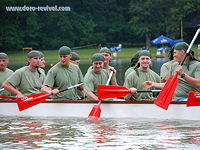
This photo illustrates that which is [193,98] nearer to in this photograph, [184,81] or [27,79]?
[184,81]

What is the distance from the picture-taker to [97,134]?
12172mm

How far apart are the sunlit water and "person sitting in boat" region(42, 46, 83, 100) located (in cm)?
68

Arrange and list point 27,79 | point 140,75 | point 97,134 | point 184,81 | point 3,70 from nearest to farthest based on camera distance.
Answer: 1. point 97,134
2. point 184,81
3. point 140,75
4. point 27,79
5. point 3,70

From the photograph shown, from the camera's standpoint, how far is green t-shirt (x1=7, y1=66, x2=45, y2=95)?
14.7 m

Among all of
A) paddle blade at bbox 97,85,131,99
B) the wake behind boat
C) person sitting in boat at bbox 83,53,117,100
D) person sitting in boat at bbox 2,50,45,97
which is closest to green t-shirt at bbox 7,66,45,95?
person sitting in boat at bbox 2,50,45,97

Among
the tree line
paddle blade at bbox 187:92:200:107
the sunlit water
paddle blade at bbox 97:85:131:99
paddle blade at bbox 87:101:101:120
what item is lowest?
the sunlit water

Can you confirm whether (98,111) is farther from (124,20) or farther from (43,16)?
(124,20)

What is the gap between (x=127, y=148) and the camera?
10.6m

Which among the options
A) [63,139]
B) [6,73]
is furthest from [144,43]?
[63,139]

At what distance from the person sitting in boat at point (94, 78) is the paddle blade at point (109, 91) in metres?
0.36

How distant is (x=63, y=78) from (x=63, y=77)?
23mm

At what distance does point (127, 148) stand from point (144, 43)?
6167cm

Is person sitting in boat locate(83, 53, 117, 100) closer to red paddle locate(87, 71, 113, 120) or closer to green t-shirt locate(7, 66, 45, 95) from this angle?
red paddle locate(87, 71, 113, 120)

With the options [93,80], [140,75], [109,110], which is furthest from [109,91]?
[140,75]
